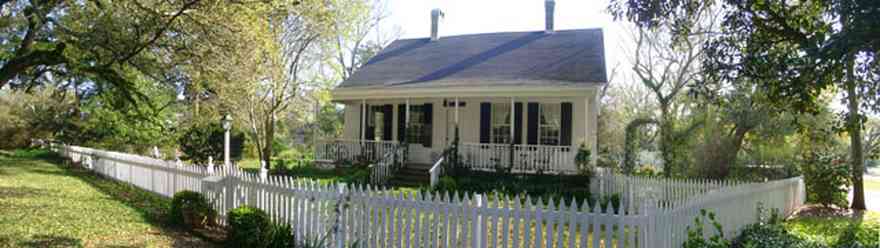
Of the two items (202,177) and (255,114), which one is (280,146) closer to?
(255,114)

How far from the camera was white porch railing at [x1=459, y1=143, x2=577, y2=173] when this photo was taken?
13680 millimetres

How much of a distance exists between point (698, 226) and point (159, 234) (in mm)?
6636

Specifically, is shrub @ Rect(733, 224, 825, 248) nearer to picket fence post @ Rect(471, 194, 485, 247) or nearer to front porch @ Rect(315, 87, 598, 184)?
picket fence post @ Rect(471, 194, 485, 247)

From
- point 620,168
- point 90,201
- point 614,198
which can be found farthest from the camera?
point 620,168

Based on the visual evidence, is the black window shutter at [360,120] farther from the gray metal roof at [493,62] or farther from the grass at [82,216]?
the grass at [82,216]

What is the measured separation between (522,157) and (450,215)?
923cm

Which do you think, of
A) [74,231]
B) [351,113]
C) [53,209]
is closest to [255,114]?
[351,113]

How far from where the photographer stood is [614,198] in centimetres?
1122

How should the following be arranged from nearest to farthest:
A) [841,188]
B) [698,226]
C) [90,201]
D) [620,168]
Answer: [698,226]
[90,201]
[841,188]
[620,168]

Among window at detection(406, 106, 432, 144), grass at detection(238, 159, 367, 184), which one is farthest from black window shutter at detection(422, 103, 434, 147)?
grass at detection(238, 159, 367, 184)

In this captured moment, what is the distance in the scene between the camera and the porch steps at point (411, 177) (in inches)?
545

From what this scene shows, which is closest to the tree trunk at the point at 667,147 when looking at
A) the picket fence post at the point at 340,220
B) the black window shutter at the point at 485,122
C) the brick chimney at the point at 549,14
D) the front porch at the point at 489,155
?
the front porch at the point at 489,155

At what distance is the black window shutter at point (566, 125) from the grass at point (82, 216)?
1035 cm

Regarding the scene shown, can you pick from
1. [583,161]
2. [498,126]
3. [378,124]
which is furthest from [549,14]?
[583,161]
